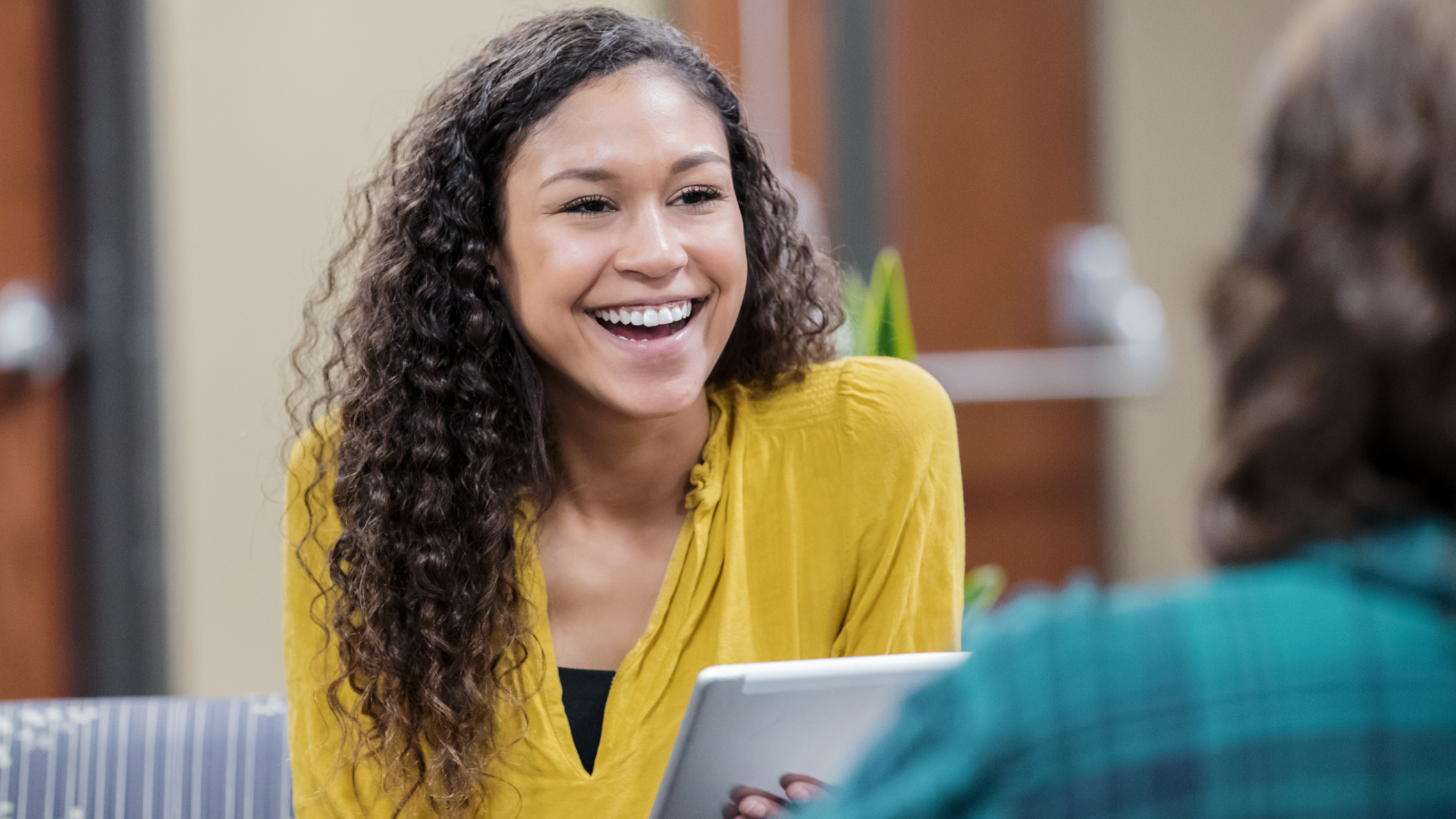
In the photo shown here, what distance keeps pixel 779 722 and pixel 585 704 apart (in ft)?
1.57

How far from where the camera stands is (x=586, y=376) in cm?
132

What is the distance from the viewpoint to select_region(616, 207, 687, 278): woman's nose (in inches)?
50.9

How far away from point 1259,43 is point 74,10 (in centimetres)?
212

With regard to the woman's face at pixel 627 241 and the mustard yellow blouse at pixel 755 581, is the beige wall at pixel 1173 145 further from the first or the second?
the woman's face at pixel 627 241

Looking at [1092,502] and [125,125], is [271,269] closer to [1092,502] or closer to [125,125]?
[125,125]

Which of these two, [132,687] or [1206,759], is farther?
[132,687]

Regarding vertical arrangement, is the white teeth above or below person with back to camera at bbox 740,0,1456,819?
above

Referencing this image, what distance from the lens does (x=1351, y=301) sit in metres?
0.53

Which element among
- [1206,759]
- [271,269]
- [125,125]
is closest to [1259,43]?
[271,269]

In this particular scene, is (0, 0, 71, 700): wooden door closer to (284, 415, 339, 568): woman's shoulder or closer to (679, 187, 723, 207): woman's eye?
(284, 415, 339, 568): woman's shoulder

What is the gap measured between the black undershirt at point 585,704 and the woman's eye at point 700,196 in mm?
460

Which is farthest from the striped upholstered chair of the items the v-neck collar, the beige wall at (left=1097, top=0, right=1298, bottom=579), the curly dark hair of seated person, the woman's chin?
the beige wall at (left=1097, top=0, right=1298, bottom=579)

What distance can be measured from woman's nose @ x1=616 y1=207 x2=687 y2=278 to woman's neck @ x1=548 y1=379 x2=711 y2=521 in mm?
172

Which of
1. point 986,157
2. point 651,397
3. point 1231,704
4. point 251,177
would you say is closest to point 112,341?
point 251,177
